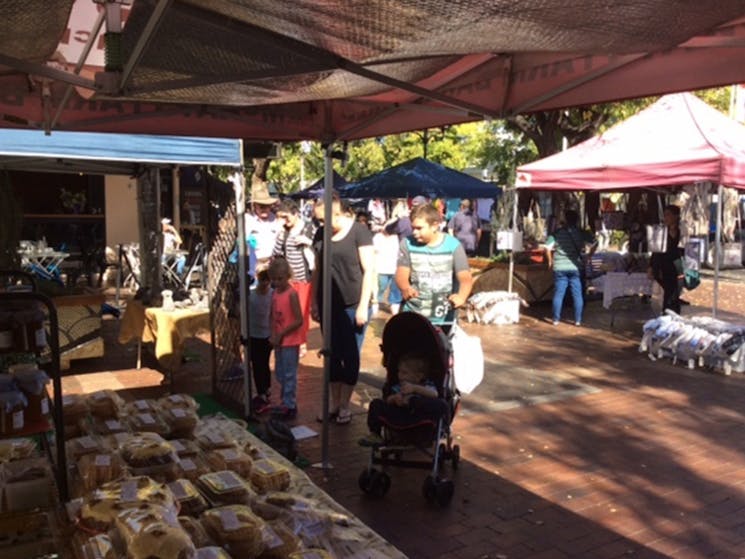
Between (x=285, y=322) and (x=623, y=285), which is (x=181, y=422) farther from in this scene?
(x=623, y=285)

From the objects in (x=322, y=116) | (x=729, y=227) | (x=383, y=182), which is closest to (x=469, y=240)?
(x=383, y=182)

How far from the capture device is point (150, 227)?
333 inches

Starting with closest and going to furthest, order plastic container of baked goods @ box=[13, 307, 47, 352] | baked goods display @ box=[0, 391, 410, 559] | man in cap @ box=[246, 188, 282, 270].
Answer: baked goods display @ box=[0, 391, 410, 559] < plastic container of baked goods @ box=[13, 307, 47, 352] < man in cap @ box=[246, 188, 282, 270]

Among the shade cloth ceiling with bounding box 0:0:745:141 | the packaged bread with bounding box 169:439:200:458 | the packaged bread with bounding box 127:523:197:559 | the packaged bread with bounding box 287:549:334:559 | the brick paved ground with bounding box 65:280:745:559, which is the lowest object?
the brick paved ground with bounding box 65:280:745:559

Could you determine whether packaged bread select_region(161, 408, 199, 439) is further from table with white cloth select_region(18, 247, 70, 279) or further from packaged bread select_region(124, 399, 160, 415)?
table with white cloth select_region(18, 247, 70, 279)

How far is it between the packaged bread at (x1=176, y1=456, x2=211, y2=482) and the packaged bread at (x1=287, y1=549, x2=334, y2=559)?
0.70 m

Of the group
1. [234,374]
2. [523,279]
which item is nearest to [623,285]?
[523,279]

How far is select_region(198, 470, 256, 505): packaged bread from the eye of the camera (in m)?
2.52

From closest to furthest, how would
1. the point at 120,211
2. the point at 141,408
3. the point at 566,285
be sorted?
the point at 141,408, the point at 566,285, the point at 120,211

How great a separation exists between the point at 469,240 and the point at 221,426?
1414 cm

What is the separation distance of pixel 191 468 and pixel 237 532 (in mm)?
688

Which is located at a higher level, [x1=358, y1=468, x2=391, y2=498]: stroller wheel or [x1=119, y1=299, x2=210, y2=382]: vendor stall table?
[x1=119, y1=299, x2=210, y2=382]: vendor stall table

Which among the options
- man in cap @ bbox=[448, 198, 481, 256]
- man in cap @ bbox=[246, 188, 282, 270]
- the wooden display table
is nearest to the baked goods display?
man in cap @ bbox=[246, 188, 282, 270]

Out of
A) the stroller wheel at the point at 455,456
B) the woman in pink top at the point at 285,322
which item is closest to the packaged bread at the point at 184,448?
the stroller wheel at the point at 455,456
